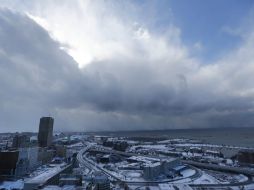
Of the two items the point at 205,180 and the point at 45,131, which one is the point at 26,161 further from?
the point at 45,131

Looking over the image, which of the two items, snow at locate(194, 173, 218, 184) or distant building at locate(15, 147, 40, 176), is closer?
snow at locate(194, 173, 218, 184)

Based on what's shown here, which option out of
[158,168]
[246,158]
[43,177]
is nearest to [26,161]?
[43,177]

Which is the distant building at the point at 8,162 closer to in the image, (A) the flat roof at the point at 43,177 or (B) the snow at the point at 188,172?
(A) the flat roof at the point at 43,177

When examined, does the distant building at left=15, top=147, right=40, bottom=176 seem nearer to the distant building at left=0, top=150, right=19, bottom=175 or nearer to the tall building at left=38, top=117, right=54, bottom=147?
the distant building at left=0, top=150, right=19, bottom=175

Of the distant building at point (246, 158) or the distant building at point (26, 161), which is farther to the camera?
the distant building at point (246, 158)

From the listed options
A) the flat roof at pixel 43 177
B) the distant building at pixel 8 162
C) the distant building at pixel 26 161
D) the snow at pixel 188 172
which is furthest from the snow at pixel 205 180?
the distant building at pixel 8 162

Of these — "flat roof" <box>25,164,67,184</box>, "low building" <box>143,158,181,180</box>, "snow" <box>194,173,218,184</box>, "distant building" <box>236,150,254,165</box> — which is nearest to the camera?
"flat roof" <box>25,164,67,184</box>

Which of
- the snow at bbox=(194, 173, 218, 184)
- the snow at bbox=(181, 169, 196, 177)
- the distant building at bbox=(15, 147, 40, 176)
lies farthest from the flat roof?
the snow at bbox=(194, 173, 218, 184)

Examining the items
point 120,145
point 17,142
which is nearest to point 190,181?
point 120,145

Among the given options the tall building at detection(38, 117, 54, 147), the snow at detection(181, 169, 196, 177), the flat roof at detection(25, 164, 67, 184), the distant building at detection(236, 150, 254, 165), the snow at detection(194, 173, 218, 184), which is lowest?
the snow at detection(194, 173, 218, 184)

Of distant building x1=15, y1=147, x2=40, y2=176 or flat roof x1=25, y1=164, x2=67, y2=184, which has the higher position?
distant building x1=15, y1=147, x2=40, y2=176
